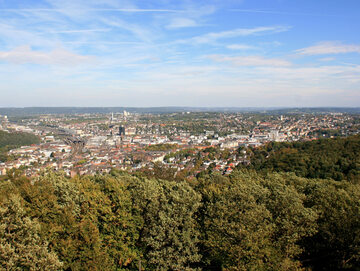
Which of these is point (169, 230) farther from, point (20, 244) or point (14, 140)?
point (14, 140)

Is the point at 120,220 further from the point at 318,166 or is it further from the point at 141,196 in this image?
the point at 318,166

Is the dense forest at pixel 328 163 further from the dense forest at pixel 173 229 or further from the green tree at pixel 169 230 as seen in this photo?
the green tree at pixel 169 230

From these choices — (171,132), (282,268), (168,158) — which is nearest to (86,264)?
(282,268)

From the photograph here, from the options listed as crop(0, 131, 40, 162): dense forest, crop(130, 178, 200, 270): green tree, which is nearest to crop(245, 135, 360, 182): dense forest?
crop(130, 178, 200, 270): green tree

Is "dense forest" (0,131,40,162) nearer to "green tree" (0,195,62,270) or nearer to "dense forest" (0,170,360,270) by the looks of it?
"dense forest" (0,170,360,270)

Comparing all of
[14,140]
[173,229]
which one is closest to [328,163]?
[173,229]

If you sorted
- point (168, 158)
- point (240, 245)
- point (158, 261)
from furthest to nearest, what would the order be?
point (168, 158) < point (158, 261) < point (240, 245)

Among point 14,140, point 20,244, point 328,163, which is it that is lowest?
point 14,140

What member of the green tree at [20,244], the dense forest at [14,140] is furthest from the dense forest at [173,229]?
the dense forest at [14,140]
